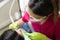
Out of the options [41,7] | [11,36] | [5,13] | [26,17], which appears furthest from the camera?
[5,13]

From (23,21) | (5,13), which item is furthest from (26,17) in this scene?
(5,13)

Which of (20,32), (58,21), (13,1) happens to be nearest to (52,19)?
(58,21)

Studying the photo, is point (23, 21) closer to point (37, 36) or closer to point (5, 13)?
point (37, 36)

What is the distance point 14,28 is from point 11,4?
70 cm

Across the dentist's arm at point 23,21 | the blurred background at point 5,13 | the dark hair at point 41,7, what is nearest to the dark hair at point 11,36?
the dentist's arm at point 23,21

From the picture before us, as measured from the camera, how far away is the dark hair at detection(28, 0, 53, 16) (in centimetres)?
93

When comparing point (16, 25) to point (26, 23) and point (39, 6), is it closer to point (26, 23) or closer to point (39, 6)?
point (26, 23)

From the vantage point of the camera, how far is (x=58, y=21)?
1042 millimetres

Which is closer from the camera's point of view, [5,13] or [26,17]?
[26,17]

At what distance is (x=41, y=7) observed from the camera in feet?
3.10

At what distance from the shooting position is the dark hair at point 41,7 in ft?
3.06

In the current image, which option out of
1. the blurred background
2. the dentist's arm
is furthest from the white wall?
the dentist's arm

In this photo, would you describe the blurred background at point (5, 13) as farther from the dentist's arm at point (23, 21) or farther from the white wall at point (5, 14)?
the dentist's arm at point (23, 21)

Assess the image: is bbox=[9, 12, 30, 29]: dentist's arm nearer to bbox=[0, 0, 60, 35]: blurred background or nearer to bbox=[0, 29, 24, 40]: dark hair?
bbox=[0, 29, 24, 40]: dark hair
